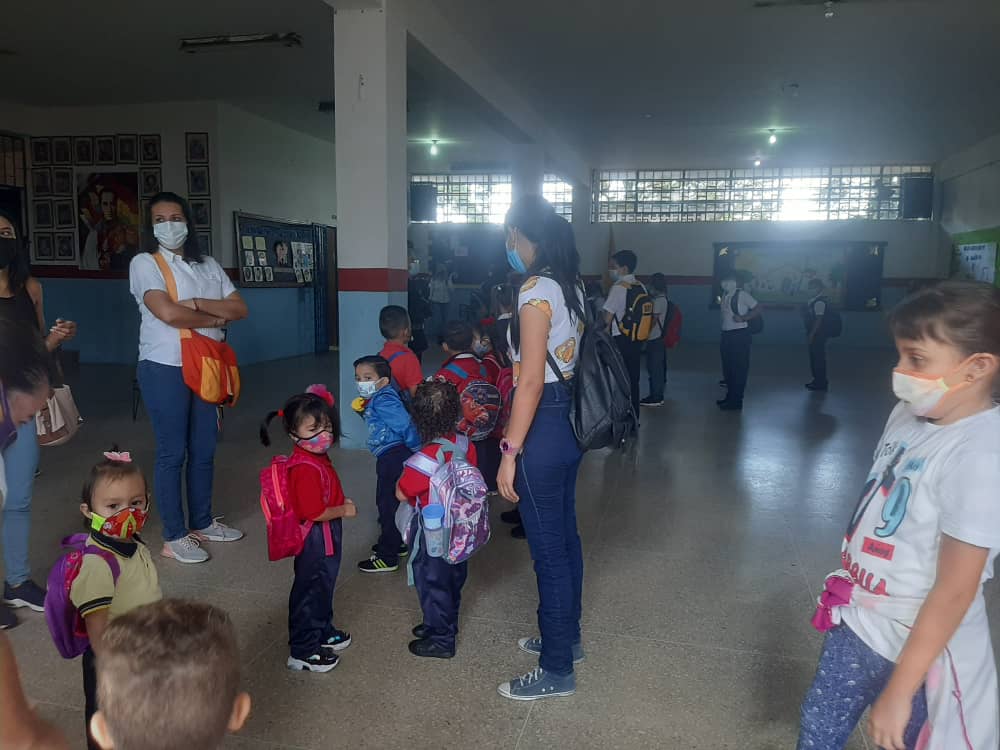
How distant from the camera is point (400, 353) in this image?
3463mm

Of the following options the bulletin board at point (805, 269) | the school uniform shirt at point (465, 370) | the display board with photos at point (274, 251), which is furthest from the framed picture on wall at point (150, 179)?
the bulletin board at point (805, 269)

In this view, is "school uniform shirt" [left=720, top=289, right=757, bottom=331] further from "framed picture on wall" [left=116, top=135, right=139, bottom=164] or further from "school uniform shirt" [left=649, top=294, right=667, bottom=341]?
"framed picture on wall" [left=116, top=135, right=139, bottom=164]

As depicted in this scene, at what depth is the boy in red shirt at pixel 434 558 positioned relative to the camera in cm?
233

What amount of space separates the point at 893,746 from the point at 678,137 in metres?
11.6

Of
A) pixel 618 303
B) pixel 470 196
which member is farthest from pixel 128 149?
pixel 470 196

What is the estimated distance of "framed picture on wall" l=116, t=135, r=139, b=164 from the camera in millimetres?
9117

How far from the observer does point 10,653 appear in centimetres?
97

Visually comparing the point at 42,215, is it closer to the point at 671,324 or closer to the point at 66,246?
the point at 66,246

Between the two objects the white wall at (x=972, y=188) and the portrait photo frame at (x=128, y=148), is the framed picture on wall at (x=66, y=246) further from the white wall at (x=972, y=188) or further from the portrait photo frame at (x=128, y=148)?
the white wall at (x=972, y=188)

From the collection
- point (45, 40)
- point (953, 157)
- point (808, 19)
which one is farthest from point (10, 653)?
point (953, 157)

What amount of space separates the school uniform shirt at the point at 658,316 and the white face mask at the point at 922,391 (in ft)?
18.6

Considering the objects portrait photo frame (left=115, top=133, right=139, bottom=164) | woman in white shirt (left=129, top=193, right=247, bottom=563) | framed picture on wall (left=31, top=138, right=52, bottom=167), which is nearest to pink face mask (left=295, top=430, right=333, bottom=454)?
woman in white shirt (left=129, top=193, right=247, bottom=563)

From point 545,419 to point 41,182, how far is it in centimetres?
975

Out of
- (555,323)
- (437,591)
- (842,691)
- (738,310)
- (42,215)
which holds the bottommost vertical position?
(437,591)
